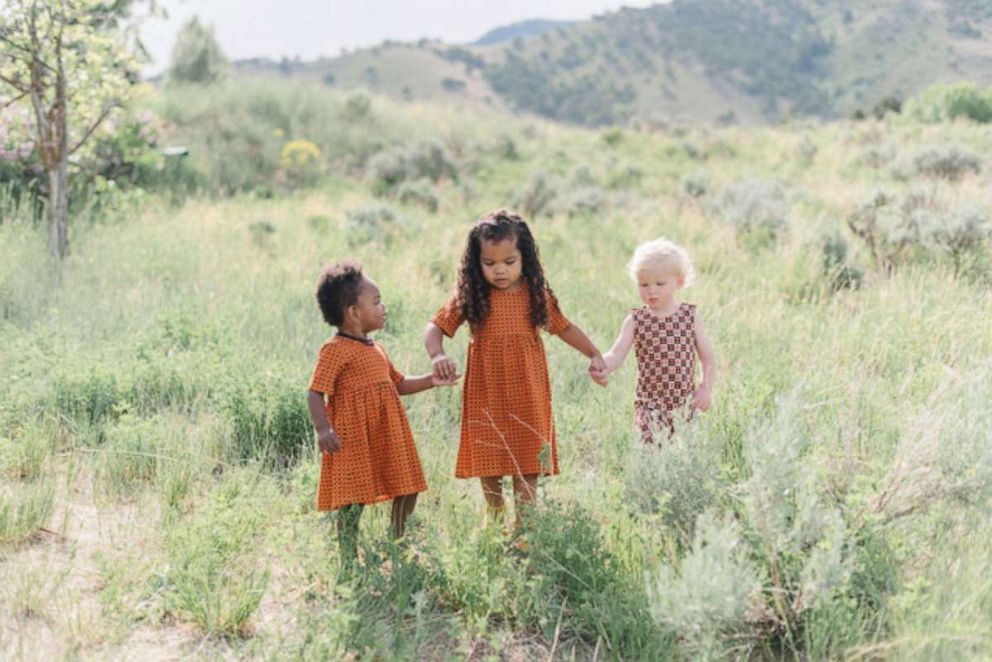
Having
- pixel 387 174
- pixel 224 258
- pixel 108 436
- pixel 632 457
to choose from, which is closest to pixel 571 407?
pixel 632 457

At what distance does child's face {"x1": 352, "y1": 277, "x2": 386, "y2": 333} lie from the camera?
3791 mm

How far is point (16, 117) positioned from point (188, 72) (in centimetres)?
2251

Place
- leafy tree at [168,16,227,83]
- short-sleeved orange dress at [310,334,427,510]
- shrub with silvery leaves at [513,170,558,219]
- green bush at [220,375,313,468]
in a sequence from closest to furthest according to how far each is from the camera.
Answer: short-sleeved orange dress at [310,334,427,510], green bush at [220,375,313,468], shrub with silvery leaves at [513,170,558,219], leafy tree at [168,16,227,83]

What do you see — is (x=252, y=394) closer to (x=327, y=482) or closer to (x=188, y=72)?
(x=327, y=482)

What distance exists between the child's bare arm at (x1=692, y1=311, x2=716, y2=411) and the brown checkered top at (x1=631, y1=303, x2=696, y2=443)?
0.10ft

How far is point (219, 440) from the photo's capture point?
513 centimetres

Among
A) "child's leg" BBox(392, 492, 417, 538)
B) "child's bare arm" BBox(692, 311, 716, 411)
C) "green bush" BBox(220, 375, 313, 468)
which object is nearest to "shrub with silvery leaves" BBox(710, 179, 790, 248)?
"child's bare arm" BBox(692, 311, 716, 411)

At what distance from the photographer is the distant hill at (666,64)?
70875 millimetres

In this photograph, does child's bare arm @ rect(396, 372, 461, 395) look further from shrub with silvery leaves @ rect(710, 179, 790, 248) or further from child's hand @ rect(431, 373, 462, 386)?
shrub with silvery leaves @ rect(710, 179, 790, 248)

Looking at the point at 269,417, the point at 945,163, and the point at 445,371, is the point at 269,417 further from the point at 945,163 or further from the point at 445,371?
the point at 945,163

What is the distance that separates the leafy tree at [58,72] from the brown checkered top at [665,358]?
654cm

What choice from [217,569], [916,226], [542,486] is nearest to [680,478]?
[542,486]

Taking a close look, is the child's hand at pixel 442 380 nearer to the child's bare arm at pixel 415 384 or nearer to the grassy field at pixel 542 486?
the child's bare arm at pixel 415 384

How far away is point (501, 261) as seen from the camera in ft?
12.8
